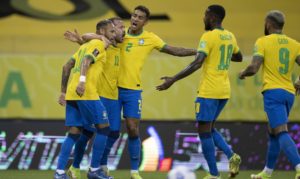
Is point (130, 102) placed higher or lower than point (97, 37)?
lower

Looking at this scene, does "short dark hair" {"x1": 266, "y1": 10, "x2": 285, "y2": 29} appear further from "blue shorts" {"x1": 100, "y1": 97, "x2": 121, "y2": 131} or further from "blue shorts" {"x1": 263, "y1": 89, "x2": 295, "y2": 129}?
"blue shorts" {"x1": 100, "y1": 97, "x2": 121, "y2": 131}

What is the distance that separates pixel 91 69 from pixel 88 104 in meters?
0.38

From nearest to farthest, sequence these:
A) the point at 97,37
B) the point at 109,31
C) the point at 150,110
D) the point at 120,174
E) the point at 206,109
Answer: the point at 206,109 < the point at 97,37 < the point at 109,31 < the point at 120,174 < the point at 150,110

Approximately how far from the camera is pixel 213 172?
8.00 meters

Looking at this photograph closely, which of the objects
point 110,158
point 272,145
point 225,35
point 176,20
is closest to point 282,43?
point 225,35

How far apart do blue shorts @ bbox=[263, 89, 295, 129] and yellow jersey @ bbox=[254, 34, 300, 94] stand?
0.06 meters

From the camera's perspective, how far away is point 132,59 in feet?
27.7

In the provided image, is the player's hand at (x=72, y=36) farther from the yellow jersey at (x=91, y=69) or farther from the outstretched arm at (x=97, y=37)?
the yellow jersey at (x=91, y=69)

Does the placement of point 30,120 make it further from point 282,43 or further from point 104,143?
point 282,43

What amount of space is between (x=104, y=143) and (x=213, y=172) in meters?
1.22

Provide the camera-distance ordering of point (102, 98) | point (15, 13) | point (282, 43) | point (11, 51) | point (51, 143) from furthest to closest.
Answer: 1. point (15, 13)
2. point (11, 51)
3. point (51, 143)
4. point (102, 98)
5. point (282, 43)

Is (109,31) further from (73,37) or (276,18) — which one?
(276,18)

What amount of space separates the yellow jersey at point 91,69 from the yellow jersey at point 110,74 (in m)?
0.46

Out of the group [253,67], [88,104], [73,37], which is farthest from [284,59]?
[73,37]
